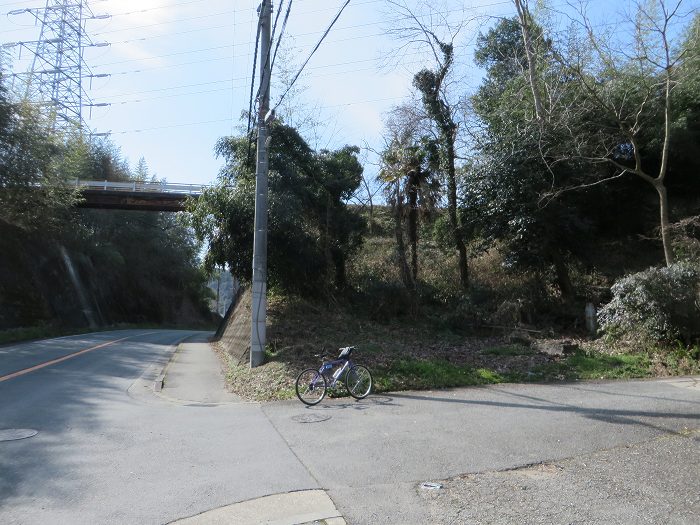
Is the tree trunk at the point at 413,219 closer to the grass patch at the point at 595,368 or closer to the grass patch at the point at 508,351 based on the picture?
the grass patch at the point at 508,351

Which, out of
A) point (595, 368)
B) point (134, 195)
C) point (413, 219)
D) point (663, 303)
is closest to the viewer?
point (595, 368)

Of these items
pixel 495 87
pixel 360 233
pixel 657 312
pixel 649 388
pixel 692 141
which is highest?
pixel 495 87

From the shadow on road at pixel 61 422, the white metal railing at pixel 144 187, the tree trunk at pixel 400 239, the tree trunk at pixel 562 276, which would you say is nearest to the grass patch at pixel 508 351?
the tree trunk at pixel 562 276

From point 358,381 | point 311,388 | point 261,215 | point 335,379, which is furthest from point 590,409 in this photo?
point 261,215

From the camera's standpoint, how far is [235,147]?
790 inches

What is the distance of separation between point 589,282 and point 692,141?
643cm

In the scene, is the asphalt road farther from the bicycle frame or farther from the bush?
the bush

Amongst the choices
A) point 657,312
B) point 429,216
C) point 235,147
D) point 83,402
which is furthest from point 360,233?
point 83,402

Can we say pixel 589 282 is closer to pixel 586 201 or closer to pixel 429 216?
pixel 586 201

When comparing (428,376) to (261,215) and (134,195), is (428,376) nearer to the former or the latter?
(261,215)

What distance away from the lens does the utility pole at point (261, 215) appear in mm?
13641

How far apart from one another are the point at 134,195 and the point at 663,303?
34.8 metres

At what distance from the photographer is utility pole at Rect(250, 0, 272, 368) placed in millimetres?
13641

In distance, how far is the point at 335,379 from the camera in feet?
33.9
